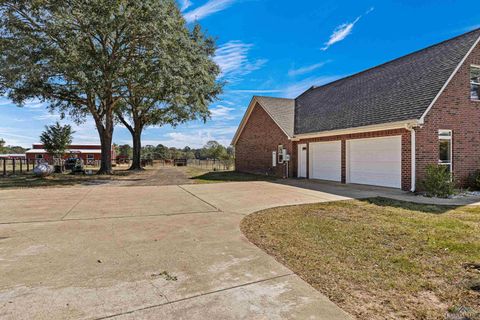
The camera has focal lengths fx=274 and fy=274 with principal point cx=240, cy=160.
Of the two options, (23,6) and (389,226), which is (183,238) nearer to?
(389,226)

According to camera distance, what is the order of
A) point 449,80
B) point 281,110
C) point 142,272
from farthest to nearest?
point 281,110, point 449,80, point 142,272

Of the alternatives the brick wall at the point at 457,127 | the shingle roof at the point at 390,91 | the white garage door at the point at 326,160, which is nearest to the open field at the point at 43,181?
the white garage door at the point at 326,160

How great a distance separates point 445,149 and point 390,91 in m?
3.63

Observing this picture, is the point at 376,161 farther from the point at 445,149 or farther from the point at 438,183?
the point at 438,183

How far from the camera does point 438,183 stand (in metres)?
9.58

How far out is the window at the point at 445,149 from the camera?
10992 millimetres

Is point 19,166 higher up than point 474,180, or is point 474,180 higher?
point 474,180

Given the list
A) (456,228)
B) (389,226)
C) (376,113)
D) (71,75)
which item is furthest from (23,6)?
(456,228)

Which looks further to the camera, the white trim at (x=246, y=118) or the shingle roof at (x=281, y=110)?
the white trim at (x=246, y=118)

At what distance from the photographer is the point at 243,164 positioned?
2477 cm

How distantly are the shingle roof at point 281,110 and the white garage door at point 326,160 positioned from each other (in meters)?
2.16

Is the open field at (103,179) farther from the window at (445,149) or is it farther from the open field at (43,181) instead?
the window at (445,149)

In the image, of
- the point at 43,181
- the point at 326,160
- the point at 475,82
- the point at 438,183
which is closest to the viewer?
the point at 438,183

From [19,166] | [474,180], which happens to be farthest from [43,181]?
[19,166]
